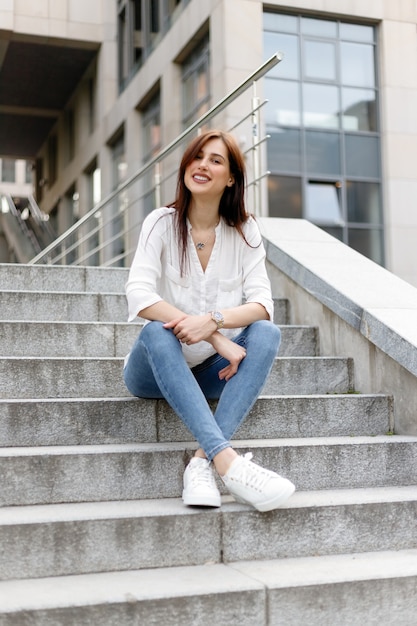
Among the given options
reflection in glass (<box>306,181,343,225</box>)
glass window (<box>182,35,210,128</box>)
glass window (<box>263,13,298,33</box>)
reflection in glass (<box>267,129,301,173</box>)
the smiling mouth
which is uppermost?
glass window (<box>263,13,298,33</box>)

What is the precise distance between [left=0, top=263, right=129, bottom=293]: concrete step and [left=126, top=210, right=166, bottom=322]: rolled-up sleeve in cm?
216

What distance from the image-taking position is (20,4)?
20.2 meters

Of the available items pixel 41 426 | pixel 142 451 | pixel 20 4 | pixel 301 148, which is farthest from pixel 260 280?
pixel 20 4

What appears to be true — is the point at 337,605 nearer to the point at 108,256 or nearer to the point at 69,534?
the point at 69,534

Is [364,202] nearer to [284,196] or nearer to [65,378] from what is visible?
[284,196]

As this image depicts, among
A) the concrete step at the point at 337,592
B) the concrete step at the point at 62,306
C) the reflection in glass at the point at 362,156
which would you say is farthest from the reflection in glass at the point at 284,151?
the concrete step at the point at 337,592

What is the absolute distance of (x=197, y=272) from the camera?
11.1ft

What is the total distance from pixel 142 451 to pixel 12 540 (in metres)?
0.66

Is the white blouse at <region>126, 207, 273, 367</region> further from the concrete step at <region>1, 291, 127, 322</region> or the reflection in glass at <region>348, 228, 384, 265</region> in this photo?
the reflection in glass at <region>348, 228, 384, 265</region>

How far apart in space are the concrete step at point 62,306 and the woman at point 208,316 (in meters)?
1.40

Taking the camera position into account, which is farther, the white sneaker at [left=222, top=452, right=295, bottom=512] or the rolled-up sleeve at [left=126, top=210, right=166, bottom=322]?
the rolled-up sleeve at [left=126, top=210, right=166, bottom=322]

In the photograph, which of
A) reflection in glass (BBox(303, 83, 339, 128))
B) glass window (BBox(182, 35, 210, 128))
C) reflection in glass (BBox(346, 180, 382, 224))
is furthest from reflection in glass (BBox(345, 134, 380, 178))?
glass window (BBox(182, 35, 210, 128))

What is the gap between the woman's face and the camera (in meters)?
3.34

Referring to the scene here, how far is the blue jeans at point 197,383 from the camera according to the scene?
2902mm
